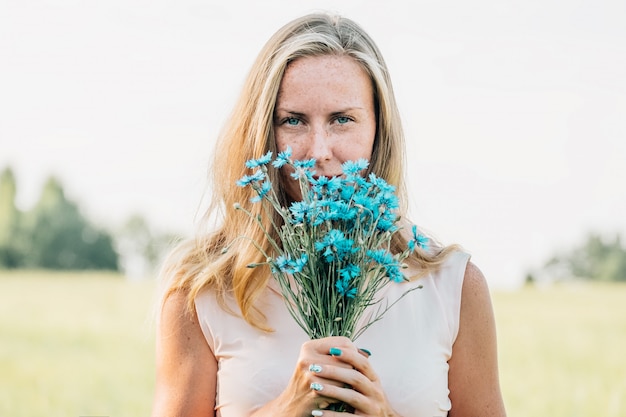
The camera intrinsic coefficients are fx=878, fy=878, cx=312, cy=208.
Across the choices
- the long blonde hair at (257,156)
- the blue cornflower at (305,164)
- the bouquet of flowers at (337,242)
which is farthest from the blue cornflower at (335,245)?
the long blonde hair at (257,156)

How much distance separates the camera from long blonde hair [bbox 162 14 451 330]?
2.49 meters

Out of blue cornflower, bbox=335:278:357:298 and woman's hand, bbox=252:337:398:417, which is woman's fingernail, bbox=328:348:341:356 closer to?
woman's hand, bbox=252:337:398:417

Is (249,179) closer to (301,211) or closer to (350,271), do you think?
(301,211)

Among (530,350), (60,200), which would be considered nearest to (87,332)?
(530,350)

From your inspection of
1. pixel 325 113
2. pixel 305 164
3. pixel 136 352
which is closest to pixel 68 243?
pixel 136 352

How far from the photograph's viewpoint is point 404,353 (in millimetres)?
2504

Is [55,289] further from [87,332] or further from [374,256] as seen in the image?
[374,256]

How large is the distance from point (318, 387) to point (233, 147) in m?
0.88

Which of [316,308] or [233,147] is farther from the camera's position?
[233,147]

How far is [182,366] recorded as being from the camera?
2574 mm

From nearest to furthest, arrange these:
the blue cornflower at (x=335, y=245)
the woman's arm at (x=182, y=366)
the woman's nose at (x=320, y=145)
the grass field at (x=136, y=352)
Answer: the blue cornflower at (x=335, y=245) → the woman's nose at (x=320, y=145) → the woman's arm at (x=182, y=366) → the grass field at (x=136, y=352)

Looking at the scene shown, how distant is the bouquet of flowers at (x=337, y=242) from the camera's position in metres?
1.97

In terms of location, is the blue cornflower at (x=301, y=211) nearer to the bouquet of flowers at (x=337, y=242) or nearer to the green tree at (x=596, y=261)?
the bouquet of flowers at (x=337, y=242)

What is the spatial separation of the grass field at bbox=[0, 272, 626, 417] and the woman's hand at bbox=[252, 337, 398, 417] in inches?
231
